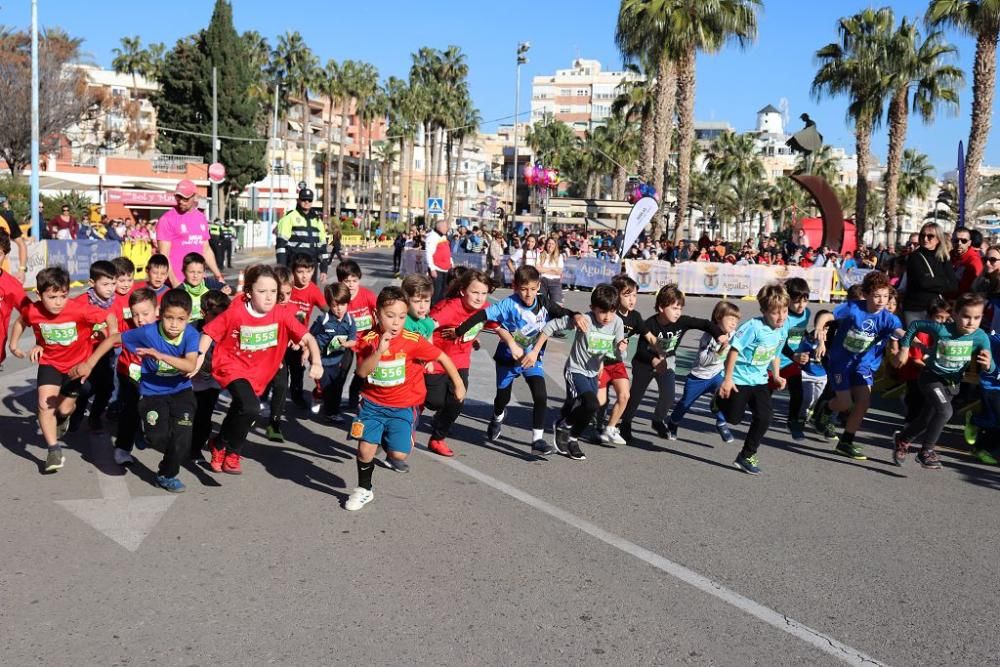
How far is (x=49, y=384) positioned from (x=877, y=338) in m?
6.21

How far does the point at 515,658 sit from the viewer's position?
3824mm

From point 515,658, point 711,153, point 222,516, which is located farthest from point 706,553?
point 711,153

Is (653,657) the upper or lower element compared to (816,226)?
lower

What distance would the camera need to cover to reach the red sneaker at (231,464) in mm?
6492

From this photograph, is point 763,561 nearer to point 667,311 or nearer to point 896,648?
point 896,648

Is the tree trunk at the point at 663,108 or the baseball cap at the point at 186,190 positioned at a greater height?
the tree trunk at the point at 663,108

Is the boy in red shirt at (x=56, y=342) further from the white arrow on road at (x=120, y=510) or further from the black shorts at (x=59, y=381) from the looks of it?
the white arrow on road at (x=120, y=510)

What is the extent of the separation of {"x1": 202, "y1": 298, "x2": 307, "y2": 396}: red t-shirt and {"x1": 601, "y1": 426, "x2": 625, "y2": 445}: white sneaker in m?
2.79

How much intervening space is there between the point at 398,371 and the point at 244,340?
1099 millimetres

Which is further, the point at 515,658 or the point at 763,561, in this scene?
the point at 763,561

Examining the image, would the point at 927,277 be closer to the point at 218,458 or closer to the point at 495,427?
the point at 495,427

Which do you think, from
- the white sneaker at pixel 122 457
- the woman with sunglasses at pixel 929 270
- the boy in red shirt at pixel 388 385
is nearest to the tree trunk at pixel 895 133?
the woman with sunglasses at pixel 929 270

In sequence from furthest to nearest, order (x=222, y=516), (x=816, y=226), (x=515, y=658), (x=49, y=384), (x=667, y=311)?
1. (x=816, y=226)
2. (x=667, y=311)
3. (x=49, y=384)
4. (x=222, y=516)
5. (x=515, y=658)

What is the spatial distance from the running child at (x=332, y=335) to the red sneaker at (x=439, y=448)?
117 cm
